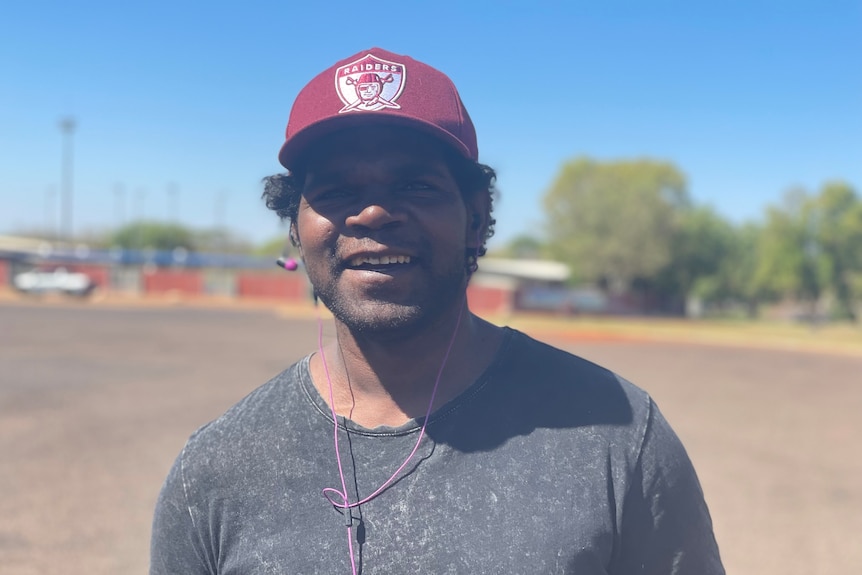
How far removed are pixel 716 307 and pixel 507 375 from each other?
7400cm

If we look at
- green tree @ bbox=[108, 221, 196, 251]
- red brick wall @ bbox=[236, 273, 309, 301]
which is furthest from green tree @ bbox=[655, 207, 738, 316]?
green tree @ bbox=[108, 221, 196, 251]

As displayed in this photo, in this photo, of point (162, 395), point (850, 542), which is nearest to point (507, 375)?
point (850, 542)

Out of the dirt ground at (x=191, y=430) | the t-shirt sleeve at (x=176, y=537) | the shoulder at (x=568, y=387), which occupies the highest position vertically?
the shoulder at (x=568, y=387)

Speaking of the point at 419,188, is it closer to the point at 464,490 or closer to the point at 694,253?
the point at 464,490

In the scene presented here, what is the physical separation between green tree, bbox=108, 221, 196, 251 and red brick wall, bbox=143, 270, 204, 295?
116 ft

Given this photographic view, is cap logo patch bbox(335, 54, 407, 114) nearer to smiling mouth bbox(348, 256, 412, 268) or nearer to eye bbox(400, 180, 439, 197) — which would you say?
eye bbox(400, 180, 439, 197)

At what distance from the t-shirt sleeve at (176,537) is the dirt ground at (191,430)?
94 cm

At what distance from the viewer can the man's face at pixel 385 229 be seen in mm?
1535

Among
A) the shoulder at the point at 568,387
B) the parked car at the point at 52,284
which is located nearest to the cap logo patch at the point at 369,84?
the shoulder at the point at 568,387

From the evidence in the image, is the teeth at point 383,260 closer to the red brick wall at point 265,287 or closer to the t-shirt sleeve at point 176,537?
the t-shirt sleeve at point 176,537

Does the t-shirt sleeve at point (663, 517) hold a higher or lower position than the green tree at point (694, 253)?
lower

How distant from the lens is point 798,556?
16.4 ft

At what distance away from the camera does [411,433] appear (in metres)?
1.54

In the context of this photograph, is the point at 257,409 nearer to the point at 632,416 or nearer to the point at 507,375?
the point at 507,375
